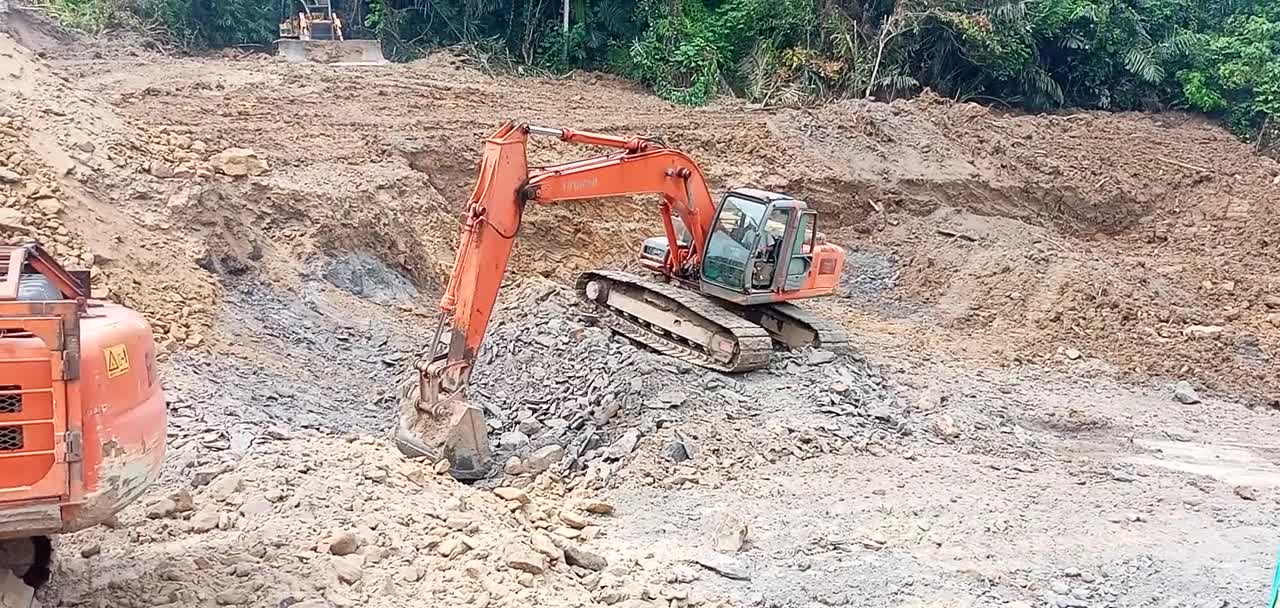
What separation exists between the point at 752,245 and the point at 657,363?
5.17 ft

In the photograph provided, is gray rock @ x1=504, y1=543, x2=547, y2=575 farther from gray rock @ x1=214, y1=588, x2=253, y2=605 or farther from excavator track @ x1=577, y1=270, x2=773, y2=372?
excavator track @ x1=577, y1=270, x2=773, y2=372

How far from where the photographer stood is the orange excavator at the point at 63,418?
429 centimetres

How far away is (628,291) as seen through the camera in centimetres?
1205

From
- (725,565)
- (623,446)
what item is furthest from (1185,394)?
(725,565)

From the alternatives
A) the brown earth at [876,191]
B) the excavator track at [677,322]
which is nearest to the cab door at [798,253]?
the excavator track at [677,322]

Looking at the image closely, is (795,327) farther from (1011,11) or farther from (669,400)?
(1011,11)

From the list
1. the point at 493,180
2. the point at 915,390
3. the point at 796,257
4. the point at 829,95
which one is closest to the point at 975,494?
the point at 915,390

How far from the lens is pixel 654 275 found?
12211 millimetres

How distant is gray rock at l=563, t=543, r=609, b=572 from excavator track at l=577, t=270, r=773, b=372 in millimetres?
3939

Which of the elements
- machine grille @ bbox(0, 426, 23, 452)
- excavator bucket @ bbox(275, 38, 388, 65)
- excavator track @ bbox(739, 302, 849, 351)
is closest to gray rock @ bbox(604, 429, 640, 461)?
excavator track @ bbox(739, 302, 849, 351)

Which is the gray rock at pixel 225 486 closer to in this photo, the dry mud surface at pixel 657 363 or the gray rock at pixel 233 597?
the dry mud surface at pixel 657 363

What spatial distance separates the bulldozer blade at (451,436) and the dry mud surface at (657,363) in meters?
0.42

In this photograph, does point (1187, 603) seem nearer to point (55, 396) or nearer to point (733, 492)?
point (733, 492)

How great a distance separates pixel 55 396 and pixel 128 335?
0.50 metres
